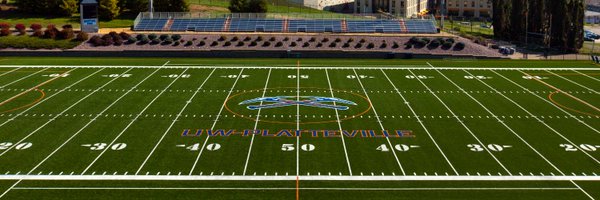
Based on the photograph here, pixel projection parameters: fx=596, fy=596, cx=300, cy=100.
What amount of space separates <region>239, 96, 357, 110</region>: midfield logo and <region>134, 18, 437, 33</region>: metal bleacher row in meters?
43.4

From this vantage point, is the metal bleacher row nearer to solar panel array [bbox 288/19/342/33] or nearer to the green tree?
solar panel array [bbox 288/19/342/33]

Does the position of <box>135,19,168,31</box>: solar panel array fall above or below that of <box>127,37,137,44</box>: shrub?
above

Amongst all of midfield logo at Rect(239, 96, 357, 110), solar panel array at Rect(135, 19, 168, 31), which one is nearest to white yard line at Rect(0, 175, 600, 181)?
midfield logo at Rect(239, 96, 357, 110)

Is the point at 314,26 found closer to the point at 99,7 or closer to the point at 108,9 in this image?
the point at 108,9

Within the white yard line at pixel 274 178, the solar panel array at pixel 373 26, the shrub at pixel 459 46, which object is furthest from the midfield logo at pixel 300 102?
the solar panel array at pixel 373 26

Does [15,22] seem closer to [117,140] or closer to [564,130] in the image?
[117,140]

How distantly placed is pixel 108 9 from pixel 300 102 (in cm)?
6132

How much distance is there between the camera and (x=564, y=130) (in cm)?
3866

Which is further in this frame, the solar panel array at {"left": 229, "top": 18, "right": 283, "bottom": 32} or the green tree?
the green tree

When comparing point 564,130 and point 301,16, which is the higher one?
point 301,16

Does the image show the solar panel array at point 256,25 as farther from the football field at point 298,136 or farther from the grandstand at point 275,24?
the football field at point 298,136

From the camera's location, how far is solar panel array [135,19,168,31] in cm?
8988
